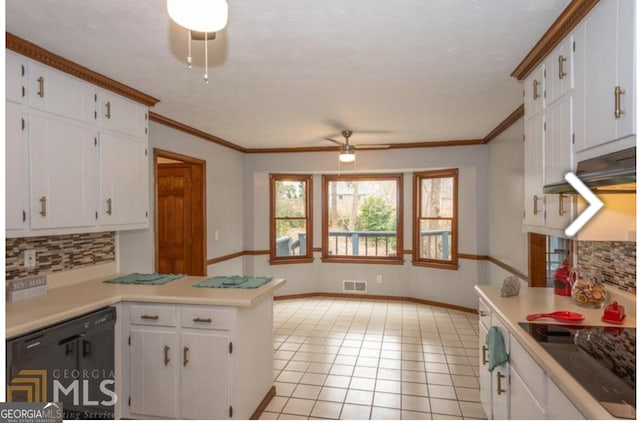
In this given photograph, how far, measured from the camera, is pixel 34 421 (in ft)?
4.74

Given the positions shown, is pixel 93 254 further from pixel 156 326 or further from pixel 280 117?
pixel 280 117

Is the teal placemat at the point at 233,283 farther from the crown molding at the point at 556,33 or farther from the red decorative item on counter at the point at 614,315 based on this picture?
the crown molding at the point at 556,33

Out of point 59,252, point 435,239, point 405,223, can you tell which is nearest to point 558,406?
point 59,252

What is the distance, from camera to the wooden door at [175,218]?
4914 mm

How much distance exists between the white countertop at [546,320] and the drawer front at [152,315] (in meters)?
2.08

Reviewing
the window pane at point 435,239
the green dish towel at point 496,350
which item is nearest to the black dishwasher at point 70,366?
the green dish towel at point 496,350

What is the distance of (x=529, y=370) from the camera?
1821 mm

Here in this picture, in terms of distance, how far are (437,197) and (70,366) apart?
5.09 metres

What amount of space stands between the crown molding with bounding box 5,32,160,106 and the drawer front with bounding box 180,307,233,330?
182 centimetres

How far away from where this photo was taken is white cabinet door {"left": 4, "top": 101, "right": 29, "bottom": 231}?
2264mm

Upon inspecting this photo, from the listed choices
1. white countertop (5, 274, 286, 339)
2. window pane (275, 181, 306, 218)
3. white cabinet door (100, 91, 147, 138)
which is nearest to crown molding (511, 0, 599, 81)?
white countertop (5, 274, 286, 339)

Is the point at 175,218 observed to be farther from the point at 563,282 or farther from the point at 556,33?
the point at 556,33

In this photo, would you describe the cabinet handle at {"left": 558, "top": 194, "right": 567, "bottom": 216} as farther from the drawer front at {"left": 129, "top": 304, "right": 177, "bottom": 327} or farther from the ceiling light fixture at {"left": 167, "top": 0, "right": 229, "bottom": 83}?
the drawer front at {"left": 129, "top": 304, "right": 177, "bottom": 327}

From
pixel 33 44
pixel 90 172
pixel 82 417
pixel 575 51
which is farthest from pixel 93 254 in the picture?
pixel 575 51
